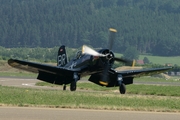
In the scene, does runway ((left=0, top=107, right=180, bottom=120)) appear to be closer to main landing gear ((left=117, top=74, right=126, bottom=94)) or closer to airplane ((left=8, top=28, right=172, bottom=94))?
airplane ((left=8, top=28, right=172, bottom=94))

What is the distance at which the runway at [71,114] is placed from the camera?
1742cm

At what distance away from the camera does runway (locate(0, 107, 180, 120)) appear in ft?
57.2

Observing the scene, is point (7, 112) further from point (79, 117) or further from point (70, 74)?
point (70, 74)

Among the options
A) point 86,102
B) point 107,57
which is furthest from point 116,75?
point 86,102

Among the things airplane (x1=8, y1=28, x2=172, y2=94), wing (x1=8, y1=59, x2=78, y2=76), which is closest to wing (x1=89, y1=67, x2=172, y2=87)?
airplane (x1=8, y1=28, x2=172, y2=94)

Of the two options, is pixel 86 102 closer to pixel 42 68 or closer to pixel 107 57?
pixel 107 57

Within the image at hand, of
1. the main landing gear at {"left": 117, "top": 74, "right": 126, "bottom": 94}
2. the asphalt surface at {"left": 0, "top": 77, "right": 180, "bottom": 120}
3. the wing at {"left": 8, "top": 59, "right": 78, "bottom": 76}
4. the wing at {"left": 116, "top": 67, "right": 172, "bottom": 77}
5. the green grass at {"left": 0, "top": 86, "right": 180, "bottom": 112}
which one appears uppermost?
the asphalt surface at {"left": 0, "top": 77, "right": 180, "bottom": 120}

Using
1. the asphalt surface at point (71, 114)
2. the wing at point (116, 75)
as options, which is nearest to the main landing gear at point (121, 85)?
the wing at point (116, 75)

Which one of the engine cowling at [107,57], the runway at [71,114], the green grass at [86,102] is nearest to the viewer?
the runway at [71,114]

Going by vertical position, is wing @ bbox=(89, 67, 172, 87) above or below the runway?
below

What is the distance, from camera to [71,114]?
18406 millimetres

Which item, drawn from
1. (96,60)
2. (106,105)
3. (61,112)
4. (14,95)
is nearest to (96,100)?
(106,105)

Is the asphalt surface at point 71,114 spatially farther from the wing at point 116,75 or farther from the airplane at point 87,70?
the wing at point 116,75

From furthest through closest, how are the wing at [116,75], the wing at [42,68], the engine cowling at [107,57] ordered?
the wing at [116,75], the engine cowling at [107,57], the wing at [42,68]
